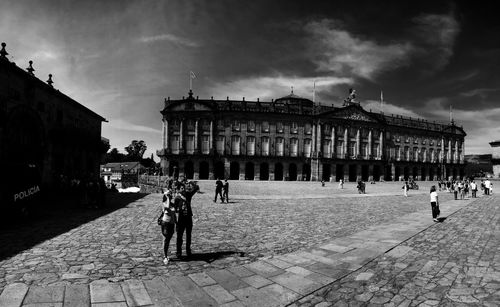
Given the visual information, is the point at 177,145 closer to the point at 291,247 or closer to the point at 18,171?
the point at 18,171

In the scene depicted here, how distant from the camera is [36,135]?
19203 mm

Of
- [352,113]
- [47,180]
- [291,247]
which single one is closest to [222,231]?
[291,247]

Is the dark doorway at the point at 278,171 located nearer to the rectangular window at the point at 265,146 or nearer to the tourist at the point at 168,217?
the rectangular window at the point at 265,146

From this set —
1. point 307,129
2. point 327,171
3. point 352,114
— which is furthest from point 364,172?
point 307,129

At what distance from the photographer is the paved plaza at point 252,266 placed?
14.7 ft

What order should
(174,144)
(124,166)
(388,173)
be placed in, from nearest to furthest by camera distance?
1. (174,144)
2. (388,173)
3. (124,166)

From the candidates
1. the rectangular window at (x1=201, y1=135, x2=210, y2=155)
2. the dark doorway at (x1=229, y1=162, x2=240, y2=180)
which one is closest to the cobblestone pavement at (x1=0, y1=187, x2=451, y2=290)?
the rectangular window at (x1=201, y1=135, x2=210, y2=155)

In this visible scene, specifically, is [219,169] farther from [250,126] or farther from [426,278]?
[426,278]

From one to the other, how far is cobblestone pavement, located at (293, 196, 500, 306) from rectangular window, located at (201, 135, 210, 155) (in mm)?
42472

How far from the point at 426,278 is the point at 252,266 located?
10.7 feet

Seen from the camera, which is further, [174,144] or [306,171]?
[306,171]

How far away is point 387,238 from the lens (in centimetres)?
839

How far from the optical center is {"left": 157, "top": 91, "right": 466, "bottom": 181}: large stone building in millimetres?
48781

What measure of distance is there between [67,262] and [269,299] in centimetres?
432
